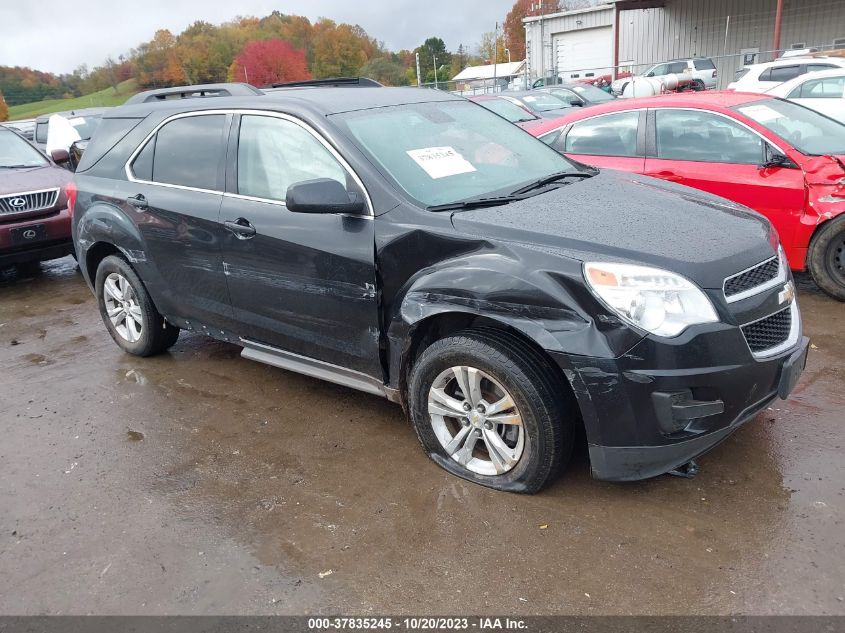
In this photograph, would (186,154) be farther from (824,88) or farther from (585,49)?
(585,49)

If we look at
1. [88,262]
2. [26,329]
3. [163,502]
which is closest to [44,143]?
[26,329]

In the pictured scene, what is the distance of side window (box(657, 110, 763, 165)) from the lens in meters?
5.60

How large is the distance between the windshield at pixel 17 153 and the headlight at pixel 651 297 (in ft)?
25.6

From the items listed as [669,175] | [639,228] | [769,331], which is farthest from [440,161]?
[669,175]

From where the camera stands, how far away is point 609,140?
638 cm

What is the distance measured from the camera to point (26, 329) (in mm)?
6246

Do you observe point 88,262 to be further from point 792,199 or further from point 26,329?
point 792,199

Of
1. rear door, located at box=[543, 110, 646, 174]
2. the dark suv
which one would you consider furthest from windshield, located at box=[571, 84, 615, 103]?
the dark suv

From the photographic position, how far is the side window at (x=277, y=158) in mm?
3648

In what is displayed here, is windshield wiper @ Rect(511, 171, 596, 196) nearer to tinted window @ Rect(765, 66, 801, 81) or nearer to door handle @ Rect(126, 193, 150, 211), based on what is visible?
door handle @ Rect(126, 193, 150, 211)

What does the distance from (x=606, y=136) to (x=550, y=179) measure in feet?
9.31

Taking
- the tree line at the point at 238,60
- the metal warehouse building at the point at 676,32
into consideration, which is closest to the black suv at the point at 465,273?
the metal warehouse building at the point at 676,32

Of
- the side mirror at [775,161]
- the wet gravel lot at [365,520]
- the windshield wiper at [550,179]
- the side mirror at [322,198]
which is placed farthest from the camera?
the side mirror at [775,161]

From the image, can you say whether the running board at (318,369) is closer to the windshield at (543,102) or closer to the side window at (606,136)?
the side window at (606,136)
